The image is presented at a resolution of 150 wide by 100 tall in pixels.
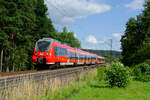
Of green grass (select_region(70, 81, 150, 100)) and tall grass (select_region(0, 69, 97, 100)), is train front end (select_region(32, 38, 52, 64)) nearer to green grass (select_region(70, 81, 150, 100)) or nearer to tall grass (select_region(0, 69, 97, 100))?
tall grass (select_region(0, 69, 97, 100))

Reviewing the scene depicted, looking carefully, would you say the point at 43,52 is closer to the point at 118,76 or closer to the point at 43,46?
the point at 43,46

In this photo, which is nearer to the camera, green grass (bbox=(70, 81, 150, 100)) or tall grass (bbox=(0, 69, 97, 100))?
tall grass (bbox=(0, 69, 97, 100))

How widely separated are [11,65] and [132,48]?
33.0 metres

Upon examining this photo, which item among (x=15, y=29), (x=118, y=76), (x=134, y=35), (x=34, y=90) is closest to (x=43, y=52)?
(x=118, y=76)

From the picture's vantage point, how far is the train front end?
2380 cm

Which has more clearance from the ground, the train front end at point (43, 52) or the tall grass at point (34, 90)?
the train front end at point (43, 52)

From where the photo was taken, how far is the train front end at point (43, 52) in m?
23.8

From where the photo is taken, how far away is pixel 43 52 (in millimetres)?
24062

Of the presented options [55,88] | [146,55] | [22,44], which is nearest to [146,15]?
[146,55]

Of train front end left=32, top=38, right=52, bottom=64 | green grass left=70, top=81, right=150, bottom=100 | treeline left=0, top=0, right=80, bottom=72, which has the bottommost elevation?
green grass left=70, top=81, right=150, bottom=100

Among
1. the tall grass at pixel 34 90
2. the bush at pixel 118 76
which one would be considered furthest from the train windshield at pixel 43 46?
the bush at pixel 118 76

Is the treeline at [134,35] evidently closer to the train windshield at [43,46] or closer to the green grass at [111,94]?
the train windshield at [43,46]

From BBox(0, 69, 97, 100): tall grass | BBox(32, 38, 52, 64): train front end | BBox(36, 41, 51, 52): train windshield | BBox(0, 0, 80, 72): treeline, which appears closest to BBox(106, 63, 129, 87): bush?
BBox(0, 69, 97, 100): tall grass

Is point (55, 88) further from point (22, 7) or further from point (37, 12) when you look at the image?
point (37, 12)
